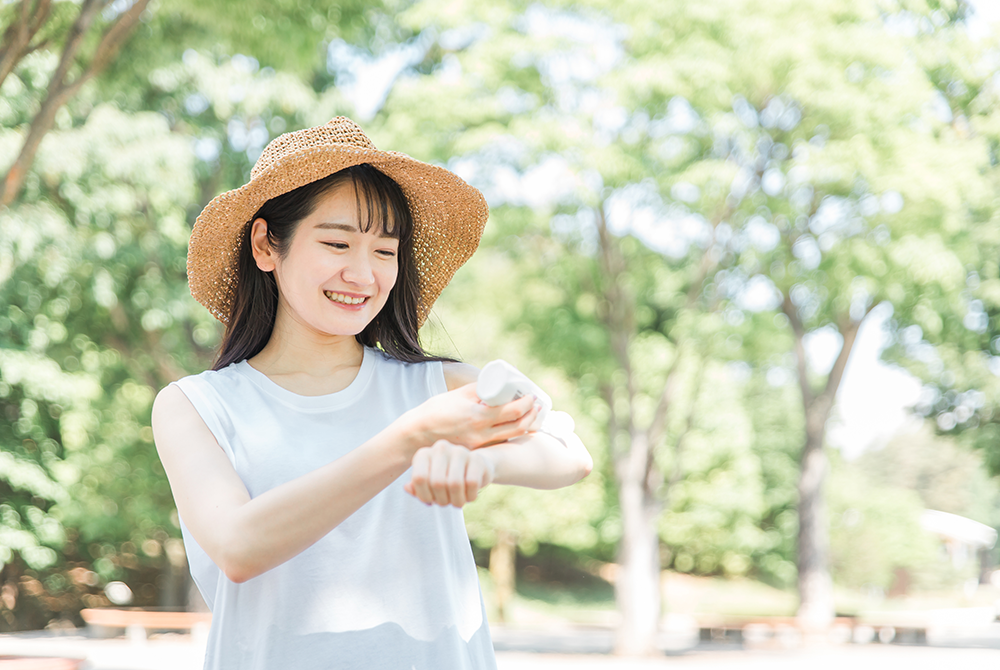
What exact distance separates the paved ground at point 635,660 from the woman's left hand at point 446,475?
465 inches

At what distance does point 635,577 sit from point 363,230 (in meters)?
11.9

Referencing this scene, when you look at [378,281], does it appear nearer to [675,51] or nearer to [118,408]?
[675,51]

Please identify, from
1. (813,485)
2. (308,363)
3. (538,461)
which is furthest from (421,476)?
(813,485)

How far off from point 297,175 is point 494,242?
33.5 ft

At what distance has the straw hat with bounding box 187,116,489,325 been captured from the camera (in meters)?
1.40

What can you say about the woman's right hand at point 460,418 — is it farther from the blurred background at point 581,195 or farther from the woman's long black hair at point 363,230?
the blurred background at point 581,195

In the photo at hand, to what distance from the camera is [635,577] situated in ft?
41.4

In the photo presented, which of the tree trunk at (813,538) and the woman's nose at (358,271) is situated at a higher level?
the woman's nose at (358,271)

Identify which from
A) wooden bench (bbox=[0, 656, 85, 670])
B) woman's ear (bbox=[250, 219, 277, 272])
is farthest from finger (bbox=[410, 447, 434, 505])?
wooden bench (bbox=[0, 656, 85, 670])

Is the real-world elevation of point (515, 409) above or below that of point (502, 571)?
above

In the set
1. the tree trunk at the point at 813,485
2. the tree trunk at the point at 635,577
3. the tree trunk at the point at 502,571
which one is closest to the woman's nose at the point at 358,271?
the tree trunk at the point at 635,577

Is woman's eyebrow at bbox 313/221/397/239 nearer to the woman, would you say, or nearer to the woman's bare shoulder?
the woman

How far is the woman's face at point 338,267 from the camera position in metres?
1.36

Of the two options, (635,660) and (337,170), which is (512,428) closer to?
(337,170)
